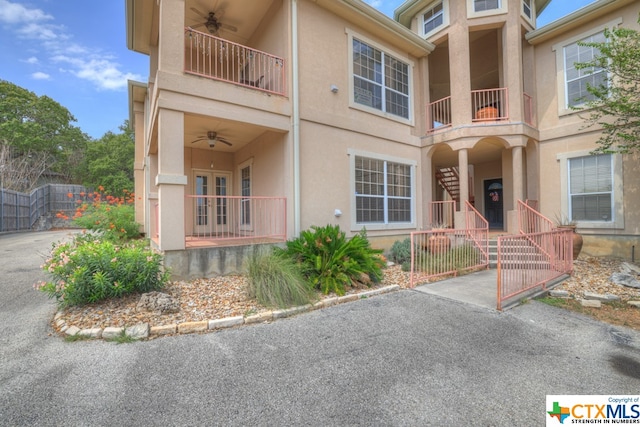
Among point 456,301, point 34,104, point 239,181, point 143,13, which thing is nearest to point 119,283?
point 456,301

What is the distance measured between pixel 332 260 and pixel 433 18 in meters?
9.81

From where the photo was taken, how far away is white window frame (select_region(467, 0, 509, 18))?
352 inches

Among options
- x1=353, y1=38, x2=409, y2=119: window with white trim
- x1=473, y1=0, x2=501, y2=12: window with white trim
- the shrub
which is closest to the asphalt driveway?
the shrub

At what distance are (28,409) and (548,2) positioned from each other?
1597cm

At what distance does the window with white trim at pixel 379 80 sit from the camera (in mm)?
8477

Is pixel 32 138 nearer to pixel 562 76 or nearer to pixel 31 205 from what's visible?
pixel 31 205

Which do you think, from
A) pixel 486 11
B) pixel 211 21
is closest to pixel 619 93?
pixel 486 11

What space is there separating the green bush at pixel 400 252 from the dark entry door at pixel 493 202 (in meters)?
6.43

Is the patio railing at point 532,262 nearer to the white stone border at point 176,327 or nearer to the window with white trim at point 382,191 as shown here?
the white stone border at point 176,327

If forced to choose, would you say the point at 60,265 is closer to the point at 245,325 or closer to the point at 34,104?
the point at 245,325

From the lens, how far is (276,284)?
15.2ft

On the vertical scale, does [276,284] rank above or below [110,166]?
below

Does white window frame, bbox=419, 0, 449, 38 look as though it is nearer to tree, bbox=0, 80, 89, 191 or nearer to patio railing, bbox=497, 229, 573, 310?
patio railing, bbox=497, 229, 573, 310

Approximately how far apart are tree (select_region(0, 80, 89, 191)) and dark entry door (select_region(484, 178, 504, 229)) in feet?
88.0
